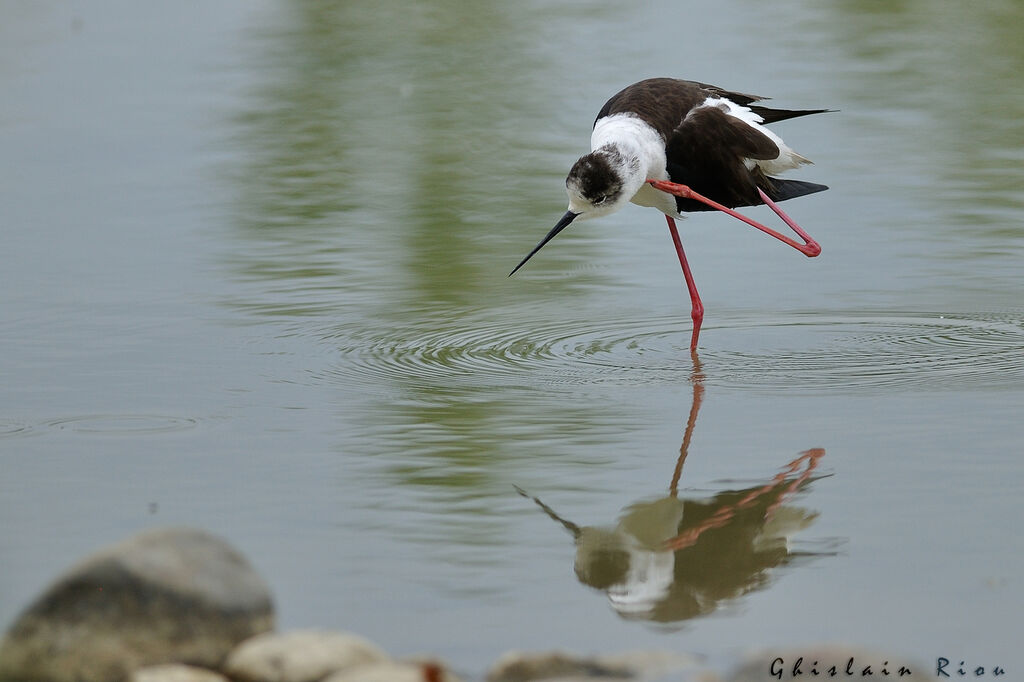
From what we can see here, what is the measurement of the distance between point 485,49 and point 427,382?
929 cm

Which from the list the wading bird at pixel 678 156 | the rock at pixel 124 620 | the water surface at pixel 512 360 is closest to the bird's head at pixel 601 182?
the wading bird at pixel 678 156

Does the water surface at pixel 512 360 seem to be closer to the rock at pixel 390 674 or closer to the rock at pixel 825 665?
the rock at pixel 825 665

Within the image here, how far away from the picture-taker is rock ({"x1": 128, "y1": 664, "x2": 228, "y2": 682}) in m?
3.81

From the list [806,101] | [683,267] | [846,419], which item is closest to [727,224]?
[683,267]

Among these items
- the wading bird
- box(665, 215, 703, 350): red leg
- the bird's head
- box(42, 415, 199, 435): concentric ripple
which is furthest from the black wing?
box(42, 415, 199, 435): concentric ripple

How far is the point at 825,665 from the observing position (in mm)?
3771

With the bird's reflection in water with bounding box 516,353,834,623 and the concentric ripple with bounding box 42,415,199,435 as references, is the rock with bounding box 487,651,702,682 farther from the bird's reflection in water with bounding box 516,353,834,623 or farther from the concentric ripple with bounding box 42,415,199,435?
the concentric ripple with bounding box 42,415,199,435

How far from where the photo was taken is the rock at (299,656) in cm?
381

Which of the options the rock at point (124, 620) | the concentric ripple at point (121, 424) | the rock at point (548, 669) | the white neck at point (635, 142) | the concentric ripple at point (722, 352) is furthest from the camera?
the white neck at point (635, 142)

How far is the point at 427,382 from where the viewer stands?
655cm

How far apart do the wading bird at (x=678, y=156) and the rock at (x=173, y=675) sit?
3.28 metres

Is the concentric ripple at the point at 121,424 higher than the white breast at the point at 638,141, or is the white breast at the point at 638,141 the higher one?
the white breast at the point at 638,141

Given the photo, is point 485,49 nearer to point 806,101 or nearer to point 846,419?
point 806,101

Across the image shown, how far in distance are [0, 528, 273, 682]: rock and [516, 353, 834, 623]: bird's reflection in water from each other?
1009 millimetres
